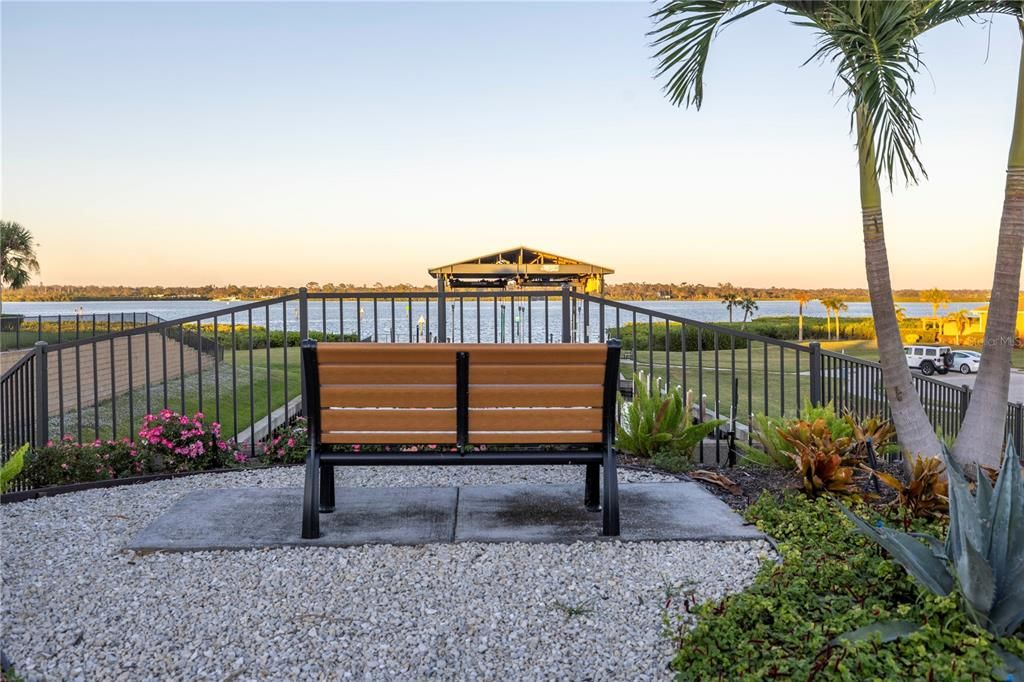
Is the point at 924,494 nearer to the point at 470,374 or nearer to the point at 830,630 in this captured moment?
the point at 830,630

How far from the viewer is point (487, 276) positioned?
12.2m

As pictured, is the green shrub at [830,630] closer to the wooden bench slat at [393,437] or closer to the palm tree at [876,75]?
the wooden bench slat at [393,437]

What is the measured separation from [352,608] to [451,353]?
121cm

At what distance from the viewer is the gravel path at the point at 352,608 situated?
2354 mm

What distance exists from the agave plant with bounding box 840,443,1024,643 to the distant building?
9.10 m

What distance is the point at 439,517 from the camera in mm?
3611

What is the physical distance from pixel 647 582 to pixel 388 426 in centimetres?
140

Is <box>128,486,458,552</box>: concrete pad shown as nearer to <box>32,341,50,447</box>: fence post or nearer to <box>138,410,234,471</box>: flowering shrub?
<box>138,410,234,471</box>: flowering shrub

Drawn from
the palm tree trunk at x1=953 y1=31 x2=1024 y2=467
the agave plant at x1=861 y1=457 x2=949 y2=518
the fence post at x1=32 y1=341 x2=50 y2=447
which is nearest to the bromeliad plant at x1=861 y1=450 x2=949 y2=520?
the agave plant at x1=861 y1=457 x2=949 y2=518

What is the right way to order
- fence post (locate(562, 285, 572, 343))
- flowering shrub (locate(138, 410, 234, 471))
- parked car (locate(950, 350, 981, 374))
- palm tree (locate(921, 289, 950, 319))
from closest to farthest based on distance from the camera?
flowering shrub (locate(138, 410, 234, 471)) < fence post (locate(562, 285, 572, 343)) < parked car (locate(950, 350, 981, 374)) < palm tree (locate(921, 289, 950, 319))

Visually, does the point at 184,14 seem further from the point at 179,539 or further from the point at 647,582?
the point at 647,582

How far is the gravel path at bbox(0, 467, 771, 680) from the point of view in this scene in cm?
235

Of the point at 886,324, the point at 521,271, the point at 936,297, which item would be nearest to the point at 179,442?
the point at 886,324

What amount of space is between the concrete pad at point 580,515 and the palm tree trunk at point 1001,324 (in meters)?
2.29
